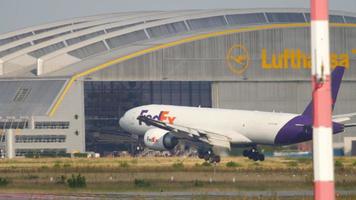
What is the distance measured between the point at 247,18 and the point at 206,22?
5.95m

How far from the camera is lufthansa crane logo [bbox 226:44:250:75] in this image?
12838 centimetres

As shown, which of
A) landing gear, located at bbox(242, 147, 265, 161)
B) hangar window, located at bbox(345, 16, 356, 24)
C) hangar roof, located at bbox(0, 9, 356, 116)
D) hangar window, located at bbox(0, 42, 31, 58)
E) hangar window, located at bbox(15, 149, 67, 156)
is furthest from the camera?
hangar window, located at bbox(345, 16, 356, 24)

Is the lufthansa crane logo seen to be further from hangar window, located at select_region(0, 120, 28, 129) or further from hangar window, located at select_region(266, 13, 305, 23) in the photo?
hangar window, located at select_region(0, 120, 28, 129)

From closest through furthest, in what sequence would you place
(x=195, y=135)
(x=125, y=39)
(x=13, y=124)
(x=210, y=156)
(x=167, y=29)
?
(x=210, y=156)
(x=195, y=135)
(x=13, y=124)
(x=125, y=39)
(x=167, y=29)

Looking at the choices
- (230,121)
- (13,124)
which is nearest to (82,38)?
(13,124)

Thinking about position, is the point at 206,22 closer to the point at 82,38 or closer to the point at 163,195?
the point at 82,38

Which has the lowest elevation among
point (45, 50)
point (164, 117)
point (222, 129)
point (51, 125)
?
point (222, 129)

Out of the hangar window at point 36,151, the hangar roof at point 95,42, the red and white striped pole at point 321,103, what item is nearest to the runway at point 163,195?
the red and white striped pole at point 321,103

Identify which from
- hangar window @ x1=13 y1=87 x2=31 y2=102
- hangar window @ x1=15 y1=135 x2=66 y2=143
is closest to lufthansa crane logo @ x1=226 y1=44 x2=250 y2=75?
hangar window @ x1=15 y1=135 x2=66 y2=143

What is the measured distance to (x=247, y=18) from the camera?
138750 millimetres

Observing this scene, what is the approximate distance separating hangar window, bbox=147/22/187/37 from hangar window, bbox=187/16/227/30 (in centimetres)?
130

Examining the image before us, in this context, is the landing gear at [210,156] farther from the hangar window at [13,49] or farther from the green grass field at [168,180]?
the hangar window at [13,49]

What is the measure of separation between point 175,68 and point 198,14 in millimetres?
16978

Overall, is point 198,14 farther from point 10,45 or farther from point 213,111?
point 213,111
